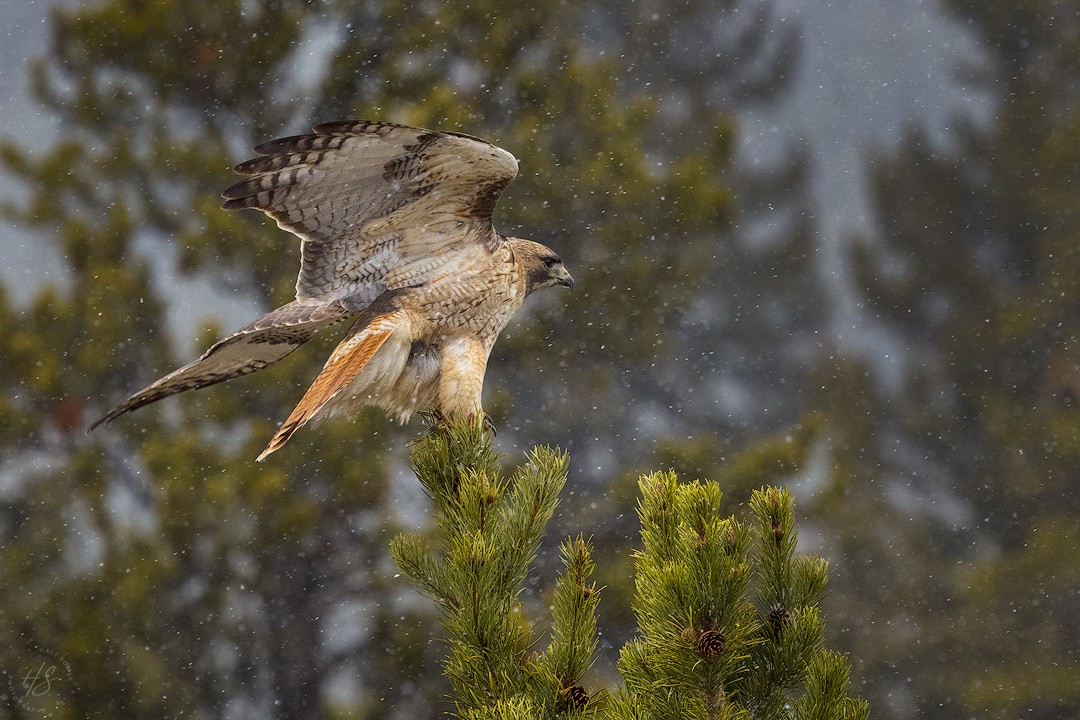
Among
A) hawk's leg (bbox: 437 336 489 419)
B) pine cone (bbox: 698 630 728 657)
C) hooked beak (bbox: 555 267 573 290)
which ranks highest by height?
pine cone (bbox: 698 630 728 657)

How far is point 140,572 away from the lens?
4215 millimetres

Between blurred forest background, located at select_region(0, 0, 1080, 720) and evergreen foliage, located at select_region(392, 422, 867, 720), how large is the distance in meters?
2.80

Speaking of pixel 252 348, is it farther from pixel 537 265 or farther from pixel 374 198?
pixel 537 265

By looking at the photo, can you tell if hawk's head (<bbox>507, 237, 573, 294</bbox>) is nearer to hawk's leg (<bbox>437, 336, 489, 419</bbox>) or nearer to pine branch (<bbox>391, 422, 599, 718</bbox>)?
hawk's leg (<bbox>437, 336, 489, 419</bbox>)

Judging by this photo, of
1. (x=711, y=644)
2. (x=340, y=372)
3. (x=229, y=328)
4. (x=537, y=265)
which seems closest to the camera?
(x=711, y=644)

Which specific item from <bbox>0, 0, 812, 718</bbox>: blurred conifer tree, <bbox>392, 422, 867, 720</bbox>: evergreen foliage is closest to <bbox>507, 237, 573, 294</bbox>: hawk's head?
<bbox>392, 422, 867, 720</bbox>: evergreen foliage

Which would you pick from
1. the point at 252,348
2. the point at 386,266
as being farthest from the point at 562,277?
the point at 252,348

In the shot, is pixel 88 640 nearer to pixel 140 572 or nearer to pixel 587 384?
pixel 140 572

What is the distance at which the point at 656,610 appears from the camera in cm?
135

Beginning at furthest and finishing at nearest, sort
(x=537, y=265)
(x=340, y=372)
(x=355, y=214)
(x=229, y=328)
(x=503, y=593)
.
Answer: (x=229, y=328) → (x=537, y=265) → (x=355, y=214) → (x=340, y=372) → (x=503, y=593)

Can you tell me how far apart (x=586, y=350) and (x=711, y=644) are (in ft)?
11.7

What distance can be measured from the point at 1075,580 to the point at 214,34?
174 inches

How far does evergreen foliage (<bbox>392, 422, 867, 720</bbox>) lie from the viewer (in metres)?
1.33

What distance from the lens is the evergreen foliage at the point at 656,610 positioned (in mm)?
1330
